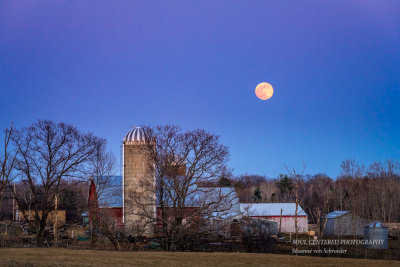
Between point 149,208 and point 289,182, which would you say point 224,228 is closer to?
point 149,208

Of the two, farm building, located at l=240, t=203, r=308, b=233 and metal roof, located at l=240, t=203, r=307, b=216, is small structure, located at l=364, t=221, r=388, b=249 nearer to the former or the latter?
farm building, located at l=240, t=203, r=308, b=233

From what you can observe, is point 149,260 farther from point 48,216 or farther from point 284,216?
point 48,216

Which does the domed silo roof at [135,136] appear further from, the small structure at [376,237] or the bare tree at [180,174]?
the small structure at [376,237]

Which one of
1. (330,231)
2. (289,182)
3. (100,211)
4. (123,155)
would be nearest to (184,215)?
(100,211)

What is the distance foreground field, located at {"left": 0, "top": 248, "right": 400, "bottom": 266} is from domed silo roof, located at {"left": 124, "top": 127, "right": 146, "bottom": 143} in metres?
15.5

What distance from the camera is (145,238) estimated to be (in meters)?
30.9

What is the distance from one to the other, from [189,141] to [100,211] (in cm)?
873

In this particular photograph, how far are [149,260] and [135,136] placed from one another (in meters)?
18.4

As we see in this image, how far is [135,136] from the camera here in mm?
35844

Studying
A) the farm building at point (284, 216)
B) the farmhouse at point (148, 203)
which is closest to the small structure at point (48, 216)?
the farmhouse at point (148, 203)

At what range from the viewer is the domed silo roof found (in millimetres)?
35562

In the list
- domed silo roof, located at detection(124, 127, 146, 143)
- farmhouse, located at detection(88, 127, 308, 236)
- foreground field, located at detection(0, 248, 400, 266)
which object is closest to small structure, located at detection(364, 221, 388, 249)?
farmhouse, located at detection(88, 127, 308, 236)

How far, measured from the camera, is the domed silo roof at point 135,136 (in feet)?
117

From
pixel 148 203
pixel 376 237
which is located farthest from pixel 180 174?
pixel 376 237
